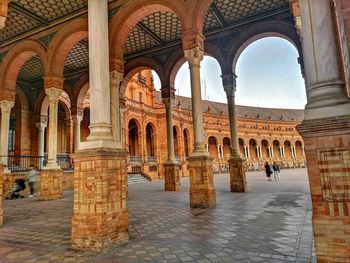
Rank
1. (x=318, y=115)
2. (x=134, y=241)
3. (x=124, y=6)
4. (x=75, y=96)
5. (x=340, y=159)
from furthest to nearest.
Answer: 1. (x=75, y=96)
2. (x=124, y=6)
3. (x=134, y=241)
4. (x=318, y=115)
5. (x=340, y=159)

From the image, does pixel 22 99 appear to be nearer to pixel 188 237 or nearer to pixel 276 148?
pixel 188 237

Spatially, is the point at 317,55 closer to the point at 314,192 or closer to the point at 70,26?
the point at 314,192

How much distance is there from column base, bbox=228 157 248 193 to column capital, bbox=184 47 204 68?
4.96m

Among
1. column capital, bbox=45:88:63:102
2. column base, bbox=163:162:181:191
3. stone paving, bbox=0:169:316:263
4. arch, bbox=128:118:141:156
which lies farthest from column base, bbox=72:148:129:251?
arch, bbox=128:118:141:156

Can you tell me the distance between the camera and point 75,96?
16.7 meters

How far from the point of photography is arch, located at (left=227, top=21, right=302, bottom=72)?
35.2 feet

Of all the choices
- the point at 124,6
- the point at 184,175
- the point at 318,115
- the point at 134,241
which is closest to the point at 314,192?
the point at 318,115

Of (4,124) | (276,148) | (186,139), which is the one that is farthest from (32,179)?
(276,148)

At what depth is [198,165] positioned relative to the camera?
8.20 metres

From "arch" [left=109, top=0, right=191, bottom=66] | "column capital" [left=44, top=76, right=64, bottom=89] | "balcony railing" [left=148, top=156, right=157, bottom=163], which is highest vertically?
"arch" [left=109, top=0, right=191, bottom=66]

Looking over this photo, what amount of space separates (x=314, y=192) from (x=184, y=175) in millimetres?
29010

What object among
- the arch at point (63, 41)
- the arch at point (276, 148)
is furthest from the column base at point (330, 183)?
the arch at point (276, 148)

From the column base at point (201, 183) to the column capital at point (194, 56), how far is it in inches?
127

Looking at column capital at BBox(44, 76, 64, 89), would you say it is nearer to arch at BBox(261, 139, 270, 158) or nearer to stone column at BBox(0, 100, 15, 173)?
stone column at BBox(0, 100, 15, 173)
